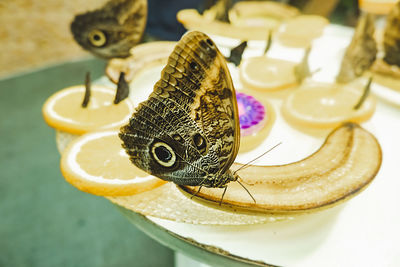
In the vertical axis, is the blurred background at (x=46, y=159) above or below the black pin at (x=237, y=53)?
below

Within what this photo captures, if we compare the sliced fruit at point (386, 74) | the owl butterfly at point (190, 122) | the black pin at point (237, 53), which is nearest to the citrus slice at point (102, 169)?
the owl butterfly at point (190, 122)

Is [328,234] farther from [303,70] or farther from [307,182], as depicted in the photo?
[303,70]

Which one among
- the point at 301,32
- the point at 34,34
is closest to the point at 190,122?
the point at 301,32

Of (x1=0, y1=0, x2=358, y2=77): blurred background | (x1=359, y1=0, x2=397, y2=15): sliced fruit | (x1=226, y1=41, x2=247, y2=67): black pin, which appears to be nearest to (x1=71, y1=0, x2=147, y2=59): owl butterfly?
(x1=226, y1=41, x2=247, y2=67): black pin

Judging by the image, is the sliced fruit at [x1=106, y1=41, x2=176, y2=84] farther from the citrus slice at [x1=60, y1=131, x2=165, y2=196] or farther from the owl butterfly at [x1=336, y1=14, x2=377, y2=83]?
the owl butterfly at [x1=336, y1=14, x2=377, y2=83]

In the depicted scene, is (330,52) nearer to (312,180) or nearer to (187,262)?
(312,180)

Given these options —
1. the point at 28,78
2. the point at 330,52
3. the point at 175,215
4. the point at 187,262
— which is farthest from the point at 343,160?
the point at 28,78

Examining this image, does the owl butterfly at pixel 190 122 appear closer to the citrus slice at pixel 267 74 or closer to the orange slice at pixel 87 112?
the orange slice at pixel 87 112
